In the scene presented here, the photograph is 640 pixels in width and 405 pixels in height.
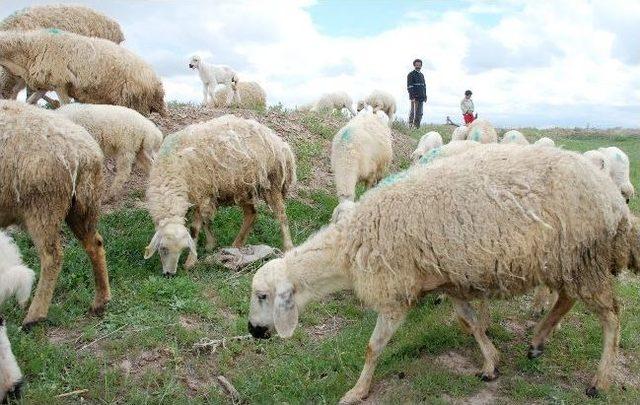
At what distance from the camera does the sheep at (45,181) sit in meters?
5.37

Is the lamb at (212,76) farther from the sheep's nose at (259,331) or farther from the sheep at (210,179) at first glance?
the sheep's nose at (259,331)

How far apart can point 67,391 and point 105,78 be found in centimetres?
575

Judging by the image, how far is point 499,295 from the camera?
485 cm

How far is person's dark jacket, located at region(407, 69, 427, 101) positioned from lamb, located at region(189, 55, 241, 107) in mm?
5211

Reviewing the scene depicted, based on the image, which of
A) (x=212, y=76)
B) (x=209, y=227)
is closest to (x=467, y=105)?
(x=212, y=76)

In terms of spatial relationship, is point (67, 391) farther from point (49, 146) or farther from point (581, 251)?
point (581, 251)

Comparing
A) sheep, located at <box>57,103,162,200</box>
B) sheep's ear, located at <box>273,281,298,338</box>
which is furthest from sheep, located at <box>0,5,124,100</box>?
sheep's ear, located at <box>273,281,298,338</box>

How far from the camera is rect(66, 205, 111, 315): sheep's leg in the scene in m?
5.82

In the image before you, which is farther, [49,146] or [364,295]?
[49,146]

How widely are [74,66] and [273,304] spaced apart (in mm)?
5988

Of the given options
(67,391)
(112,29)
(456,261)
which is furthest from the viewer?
(112,29)

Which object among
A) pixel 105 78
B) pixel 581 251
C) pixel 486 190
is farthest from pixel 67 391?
pixel 105 78

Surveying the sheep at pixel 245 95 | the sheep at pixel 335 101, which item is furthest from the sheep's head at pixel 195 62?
the sheep at pixel 335 101

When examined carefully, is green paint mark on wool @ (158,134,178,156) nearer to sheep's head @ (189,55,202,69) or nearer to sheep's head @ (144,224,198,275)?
sheep's head @ (144,224,198,275)
